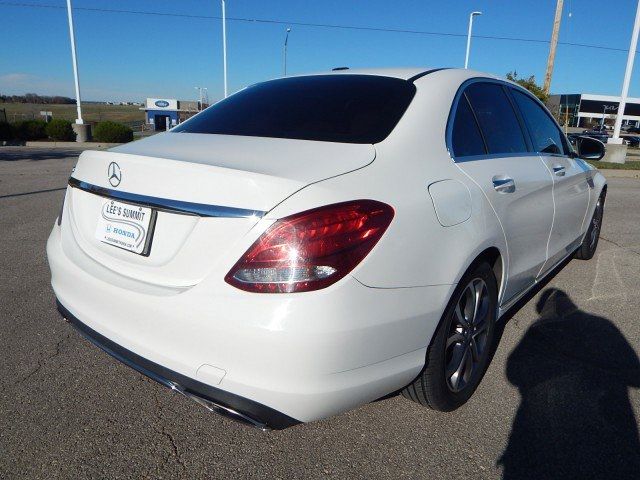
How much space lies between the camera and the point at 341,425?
2.29 meters

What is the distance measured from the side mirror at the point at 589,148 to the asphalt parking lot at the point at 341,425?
5.53 ft

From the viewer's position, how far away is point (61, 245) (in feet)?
7.50

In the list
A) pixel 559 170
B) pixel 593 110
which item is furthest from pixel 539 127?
pixel 593 110

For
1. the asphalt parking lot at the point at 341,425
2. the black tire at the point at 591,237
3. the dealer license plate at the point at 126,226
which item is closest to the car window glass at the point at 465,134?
the asphalt parking lot at the point at 341,425

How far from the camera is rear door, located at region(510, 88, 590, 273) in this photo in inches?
132

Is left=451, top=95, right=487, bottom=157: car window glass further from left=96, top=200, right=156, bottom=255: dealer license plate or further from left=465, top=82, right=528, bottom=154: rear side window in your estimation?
left=96, top=200, right=156, bottom=255: dealer license plate

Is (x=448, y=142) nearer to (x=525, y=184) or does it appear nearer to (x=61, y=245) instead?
(x=525, y=184)

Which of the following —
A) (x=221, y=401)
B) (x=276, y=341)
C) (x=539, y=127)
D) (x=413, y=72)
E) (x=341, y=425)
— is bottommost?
(x=341, y=425)

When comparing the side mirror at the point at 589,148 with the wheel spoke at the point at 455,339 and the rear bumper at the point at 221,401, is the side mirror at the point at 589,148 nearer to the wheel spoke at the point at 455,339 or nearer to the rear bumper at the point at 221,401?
the wheel spoke at the point at 455,339

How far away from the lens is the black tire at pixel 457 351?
2090mm

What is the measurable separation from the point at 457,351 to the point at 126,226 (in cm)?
161

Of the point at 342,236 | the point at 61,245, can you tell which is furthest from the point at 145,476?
the point at 342,236

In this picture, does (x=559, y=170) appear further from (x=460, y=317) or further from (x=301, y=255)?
(x=301, y=255)

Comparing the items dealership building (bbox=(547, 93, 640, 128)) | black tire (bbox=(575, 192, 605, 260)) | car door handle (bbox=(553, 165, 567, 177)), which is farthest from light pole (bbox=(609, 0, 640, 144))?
dealership building (bbox=(547, 93, 640, 128))
